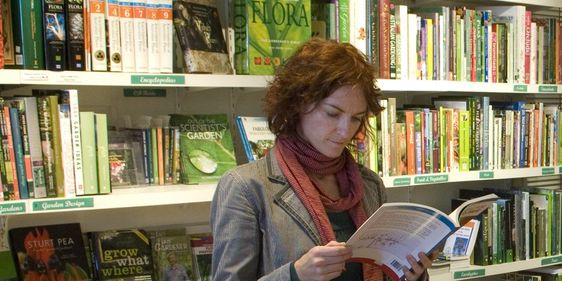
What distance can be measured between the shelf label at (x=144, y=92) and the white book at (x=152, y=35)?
0.31m

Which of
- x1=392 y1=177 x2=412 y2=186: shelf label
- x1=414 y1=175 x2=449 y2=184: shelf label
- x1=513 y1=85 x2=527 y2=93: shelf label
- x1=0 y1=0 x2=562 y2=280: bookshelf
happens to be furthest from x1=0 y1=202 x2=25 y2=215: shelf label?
x1=513 y1=85 x2=527 y2=93: shelf label

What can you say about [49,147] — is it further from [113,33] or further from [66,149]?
[113,33]

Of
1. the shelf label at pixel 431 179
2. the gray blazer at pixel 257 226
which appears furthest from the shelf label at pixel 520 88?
the gray blazer at pixel 257 226

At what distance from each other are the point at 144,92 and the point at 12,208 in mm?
670

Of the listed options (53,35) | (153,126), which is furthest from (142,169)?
(53,35)

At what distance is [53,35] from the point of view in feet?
5.92

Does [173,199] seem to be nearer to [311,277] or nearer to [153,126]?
[153,126]

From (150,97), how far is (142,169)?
311mm

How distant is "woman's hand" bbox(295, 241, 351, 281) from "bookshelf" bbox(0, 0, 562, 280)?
2.48 feet

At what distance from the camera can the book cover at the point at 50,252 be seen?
192 cm

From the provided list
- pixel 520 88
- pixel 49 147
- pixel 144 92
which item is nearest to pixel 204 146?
pixel 144 92

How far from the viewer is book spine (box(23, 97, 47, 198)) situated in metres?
1.79

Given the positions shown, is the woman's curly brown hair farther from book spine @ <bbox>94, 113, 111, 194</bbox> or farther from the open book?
book spine @ <bbox>94, 113, 111, 194</bbox>

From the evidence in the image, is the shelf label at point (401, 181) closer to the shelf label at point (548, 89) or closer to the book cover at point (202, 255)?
the book cover at point (202, 255)
